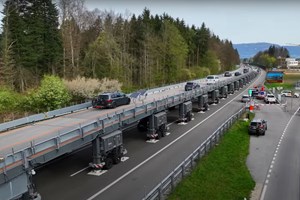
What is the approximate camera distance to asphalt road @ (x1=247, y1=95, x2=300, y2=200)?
19.8 metres

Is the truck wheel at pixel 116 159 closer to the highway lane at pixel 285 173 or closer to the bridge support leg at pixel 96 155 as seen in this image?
the bridge support leg at pixel 96 155

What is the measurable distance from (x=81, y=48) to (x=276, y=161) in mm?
49997

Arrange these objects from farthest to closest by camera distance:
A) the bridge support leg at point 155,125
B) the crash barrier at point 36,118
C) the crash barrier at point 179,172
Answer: the bridge support leg at point 155,125, the crash barrier at point 36,118, the crash barrier at point 179,172

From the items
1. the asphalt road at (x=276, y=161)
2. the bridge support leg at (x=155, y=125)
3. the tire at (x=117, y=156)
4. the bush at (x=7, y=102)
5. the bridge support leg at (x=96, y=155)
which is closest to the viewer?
the asphalt road at (x=276, y=161)

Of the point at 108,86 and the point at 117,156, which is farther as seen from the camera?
the point at 108,86

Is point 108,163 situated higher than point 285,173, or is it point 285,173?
point 108,163

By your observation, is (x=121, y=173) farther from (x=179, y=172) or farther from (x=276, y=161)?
(x=276, y=161)

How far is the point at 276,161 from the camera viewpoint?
25.8 meters

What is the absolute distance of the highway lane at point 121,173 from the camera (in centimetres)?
1934

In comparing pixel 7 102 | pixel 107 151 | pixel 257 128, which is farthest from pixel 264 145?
pixel 7 102

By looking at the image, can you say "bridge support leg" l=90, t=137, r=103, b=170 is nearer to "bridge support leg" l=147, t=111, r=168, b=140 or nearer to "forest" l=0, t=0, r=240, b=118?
"bridge support leg" l=147, t=111, r=168, b=140

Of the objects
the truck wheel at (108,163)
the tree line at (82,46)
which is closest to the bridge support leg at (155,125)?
the truck wheel at (108,163)

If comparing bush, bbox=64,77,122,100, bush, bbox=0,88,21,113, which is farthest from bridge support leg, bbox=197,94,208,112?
bush, bbox=0,88,21,113

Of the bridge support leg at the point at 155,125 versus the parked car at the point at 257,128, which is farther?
the parked car at the point at 257,128
